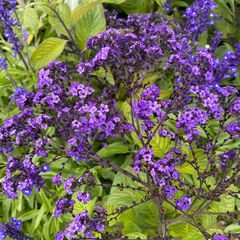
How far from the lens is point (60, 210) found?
5.42 ft

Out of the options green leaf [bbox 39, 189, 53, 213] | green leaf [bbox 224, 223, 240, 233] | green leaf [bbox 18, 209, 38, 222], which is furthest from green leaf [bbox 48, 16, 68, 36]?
green leaf [bbox 224, 223, 240, 233]

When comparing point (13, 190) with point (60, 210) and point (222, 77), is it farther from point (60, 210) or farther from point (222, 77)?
point (222, 77)

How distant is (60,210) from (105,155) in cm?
74

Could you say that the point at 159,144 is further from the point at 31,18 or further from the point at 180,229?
the point at 31,18

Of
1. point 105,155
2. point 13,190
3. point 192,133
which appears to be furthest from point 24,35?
point 192,133

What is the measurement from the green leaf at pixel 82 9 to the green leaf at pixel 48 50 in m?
0.14

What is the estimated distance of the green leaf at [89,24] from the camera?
2531mm

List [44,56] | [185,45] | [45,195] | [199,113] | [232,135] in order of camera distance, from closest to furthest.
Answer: [199,113]
[232,135]
[185,45]
[45,195]
[44,56]

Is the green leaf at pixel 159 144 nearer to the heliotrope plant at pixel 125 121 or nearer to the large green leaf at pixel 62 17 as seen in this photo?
the heliotrope plant at pixel 125 121

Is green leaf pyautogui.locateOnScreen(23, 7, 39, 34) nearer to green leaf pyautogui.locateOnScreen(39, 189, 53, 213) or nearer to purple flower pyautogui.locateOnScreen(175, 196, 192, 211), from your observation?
green leaf pyautogui.locateOnScreen(39, 189, 53, 213)

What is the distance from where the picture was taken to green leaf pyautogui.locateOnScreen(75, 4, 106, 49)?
2531mm

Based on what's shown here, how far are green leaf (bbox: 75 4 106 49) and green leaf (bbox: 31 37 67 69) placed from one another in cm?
13

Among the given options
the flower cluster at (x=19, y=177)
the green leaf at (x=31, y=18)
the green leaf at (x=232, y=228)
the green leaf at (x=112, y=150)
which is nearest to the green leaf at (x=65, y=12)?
the green leaf at (x=31, y=18)

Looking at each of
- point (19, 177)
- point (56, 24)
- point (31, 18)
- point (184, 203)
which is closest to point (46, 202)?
point (19, 177)
